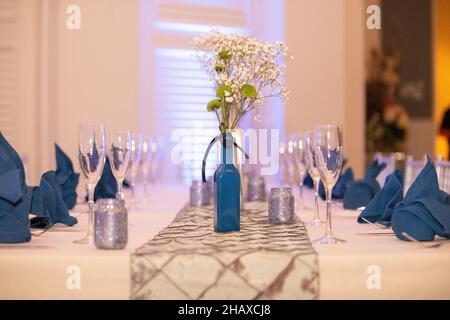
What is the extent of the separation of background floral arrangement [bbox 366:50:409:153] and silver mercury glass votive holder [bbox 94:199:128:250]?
16.2 feet

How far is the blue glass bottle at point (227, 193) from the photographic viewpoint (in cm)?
154

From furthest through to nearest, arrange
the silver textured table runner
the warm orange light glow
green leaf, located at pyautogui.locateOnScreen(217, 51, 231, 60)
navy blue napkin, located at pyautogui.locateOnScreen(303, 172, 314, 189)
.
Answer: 1. the warm orange light glow
2. navy blue napkin, located at pyautogui.locateOnScreen(303, 172, 314, 189)
3. green leaf, located at pyautogui.locateOnScreen(217, 51, 231, 60)
4. the silver textured table runner

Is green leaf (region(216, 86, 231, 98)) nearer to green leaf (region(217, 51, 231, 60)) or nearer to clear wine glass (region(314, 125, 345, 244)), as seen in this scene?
green leaf (region(217, 51, 231, 60))

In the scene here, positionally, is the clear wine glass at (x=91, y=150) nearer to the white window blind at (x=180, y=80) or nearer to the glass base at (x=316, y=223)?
the glass base at (x=316, y=223)

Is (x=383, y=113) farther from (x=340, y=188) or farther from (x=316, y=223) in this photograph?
(x=316, y=223)

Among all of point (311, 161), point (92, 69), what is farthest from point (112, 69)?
point (311, 161)

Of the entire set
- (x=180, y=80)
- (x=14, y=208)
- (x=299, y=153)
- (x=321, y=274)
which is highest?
(x=180, y=80)

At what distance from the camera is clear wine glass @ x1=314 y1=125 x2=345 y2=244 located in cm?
144

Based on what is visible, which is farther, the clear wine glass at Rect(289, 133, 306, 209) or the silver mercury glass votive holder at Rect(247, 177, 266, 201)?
the silver mercury glass votive holder at Rect(247, 177, 266, 201)

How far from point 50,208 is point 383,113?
4.83 meters

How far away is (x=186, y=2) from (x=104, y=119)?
1.12 metres

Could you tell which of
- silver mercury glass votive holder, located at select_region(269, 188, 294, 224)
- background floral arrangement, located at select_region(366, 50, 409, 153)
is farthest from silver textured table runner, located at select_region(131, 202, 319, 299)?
background floral arrangement, located at select_region(366, 50, 409, 153)

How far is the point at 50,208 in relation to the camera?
1718 mm
